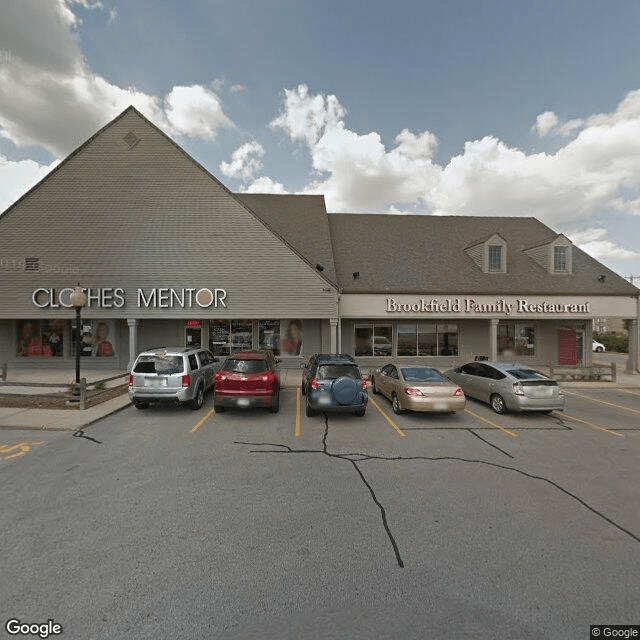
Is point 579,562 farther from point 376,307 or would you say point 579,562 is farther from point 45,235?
point 45,235

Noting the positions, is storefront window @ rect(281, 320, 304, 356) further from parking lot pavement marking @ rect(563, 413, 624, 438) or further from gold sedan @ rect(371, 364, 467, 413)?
parking lot pavement marking @ rect(563, 413, 624, 438)

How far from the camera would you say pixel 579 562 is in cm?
379

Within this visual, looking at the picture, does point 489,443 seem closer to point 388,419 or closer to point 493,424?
point 493,424

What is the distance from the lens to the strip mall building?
54.2 ft

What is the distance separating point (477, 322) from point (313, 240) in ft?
36.9

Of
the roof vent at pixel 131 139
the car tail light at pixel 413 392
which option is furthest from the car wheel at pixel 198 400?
the roof vent at pixel 131 139

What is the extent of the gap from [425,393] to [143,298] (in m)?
14.1

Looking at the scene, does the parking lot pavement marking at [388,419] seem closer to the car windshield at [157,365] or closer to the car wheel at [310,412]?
the car wheel at [310,412]

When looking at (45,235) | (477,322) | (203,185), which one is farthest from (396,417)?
(45,235)

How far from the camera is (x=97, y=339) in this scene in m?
18.6

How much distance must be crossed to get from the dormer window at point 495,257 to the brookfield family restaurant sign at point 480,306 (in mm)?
2727

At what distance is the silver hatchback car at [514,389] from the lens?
32.0 ft

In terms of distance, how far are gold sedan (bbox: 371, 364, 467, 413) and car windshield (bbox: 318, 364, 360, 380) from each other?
1.50 metres

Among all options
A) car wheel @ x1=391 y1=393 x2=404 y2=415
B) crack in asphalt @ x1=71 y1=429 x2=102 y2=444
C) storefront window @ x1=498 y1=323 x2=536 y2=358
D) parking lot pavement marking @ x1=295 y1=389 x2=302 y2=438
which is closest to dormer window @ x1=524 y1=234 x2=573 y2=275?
storefront window @ x1=498 y1=323 x2=536 y2=358
